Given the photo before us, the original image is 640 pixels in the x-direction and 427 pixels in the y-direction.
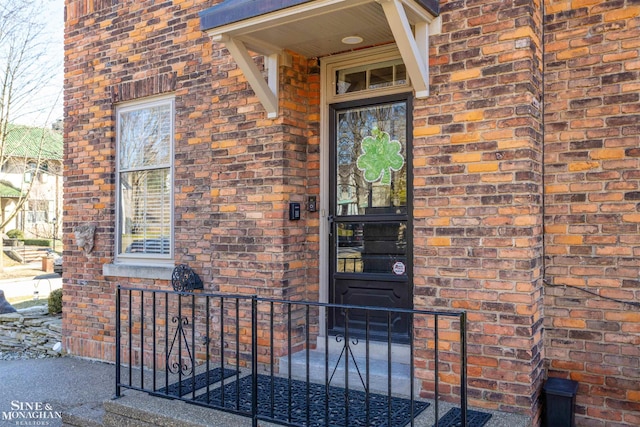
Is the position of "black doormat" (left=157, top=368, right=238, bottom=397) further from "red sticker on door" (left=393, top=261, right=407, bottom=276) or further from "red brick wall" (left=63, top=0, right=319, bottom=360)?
"red sticker on door" (left=393, top=261, right=407, bottom=276)

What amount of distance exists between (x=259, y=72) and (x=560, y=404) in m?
3.30

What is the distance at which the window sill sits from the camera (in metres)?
5.42

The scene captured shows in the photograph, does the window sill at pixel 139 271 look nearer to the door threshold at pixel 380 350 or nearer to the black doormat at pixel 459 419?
the door threshold at pixel 380 350

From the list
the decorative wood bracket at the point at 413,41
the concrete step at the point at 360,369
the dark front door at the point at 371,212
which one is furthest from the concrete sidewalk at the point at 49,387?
the decorative wood bracket at the point at 413,41

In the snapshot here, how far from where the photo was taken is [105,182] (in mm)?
6000

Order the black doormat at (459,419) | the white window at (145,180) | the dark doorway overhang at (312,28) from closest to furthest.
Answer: the black doormat at (459,419) → the dark doorway overhang at (312,28) → the white window at (145,180)

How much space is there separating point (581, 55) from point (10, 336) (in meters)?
7.22

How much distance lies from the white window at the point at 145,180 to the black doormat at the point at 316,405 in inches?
81.5

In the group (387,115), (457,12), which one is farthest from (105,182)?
(457,12)

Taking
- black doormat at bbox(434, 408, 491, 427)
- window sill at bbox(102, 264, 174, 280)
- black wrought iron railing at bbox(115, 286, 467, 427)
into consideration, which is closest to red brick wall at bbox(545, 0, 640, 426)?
black doormat at bbox(434, 408, 491, 427)

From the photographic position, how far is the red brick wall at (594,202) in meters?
3.55

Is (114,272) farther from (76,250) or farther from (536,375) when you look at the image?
(536,375)

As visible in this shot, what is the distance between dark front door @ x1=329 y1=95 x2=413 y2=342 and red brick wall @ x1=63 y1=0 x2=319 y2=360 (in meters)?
0.24
